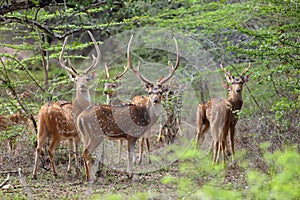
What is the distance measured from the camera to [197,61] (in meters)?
16.3

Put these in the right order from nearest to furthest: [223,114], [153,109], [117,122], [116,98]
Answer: [117,122], [153,109], [223,114], [116,98]

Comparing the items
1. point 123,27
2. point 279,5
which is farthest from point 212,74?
point 123,27

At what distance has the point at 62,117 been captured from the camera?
9539 millimetres

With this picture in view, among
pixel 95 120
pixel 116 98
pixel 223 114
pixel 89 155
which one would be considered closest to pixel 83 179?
pixel 89 155

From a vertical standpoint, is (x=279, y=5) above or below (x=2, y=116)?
above

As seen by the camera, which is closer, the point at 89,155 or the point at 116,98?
the point at 89,155

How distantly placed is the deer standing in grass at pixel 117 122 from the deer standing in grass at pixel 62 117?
571 millimetres

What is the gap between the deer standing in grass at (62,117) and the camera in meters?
9.41

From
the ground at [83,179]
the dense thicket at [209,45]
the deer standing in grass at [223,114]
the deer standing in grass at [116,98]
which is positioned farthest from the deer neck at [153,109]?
the dense thicket at [209,45]

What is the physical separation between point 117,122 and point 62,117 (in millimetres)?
967

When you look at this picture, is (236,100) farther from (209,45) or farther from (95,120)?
(209,45)

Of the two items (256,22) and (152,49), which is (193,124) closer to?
(256,22)

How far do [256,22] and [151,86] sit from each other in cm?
514

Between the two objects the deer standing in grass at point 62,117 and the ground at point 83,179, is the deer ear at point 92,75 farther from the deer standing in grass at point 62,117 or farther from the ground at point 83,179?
the ground at point 83,179
